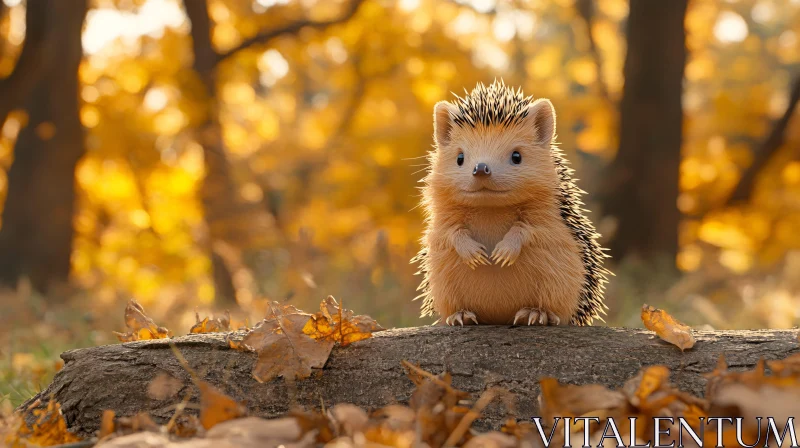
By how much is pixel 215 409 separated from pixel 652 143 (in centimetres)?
896

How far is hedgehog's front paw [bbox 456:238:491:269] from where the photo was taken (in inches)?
130

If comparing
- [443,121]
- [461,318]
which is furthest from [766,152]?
[461,318]

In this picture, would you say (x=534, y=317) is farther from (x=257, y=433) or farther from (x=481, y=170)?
(x=257, y=433)

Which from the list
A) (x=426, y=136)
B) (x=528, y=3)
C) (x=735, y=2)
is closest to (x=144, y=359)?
→ (x=426, y=136)

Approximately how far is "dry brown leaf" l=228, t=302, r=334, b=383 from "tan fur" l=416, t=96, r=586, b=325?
0.78m

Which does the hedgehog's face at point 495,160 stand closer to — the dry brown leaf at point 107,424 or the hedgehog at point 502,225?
the hedgehog at point 502,225

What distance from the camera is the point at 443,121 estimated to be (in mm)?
3742

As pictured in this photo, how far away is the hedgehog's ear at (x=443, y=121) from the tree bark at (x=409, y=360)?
1.02 metres

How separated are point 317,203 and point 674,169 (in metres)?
9.17

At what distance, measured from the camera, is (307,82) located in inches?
757

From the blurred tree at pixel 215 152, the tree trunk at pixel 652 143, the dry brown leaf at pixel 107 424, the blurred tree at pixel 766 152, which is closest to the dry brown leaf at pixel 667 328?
the dry brown leaf at pixel 107 424

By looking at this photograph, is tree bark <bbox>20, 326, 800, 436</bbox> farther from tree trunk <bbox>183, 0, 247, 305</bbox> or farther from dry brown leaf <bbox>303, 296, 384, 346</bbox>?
tree trunk <bbox>183, 0, 247, 305</bbox>

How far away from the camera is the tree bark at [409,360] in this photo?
2971 mm

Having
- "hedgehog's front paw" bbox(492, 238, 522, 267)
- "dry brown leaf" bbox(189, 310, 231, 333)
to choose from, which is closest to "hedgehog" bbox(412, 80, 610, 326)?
"hedgehog's front paw" bbox(492, 238, 522, 267)
